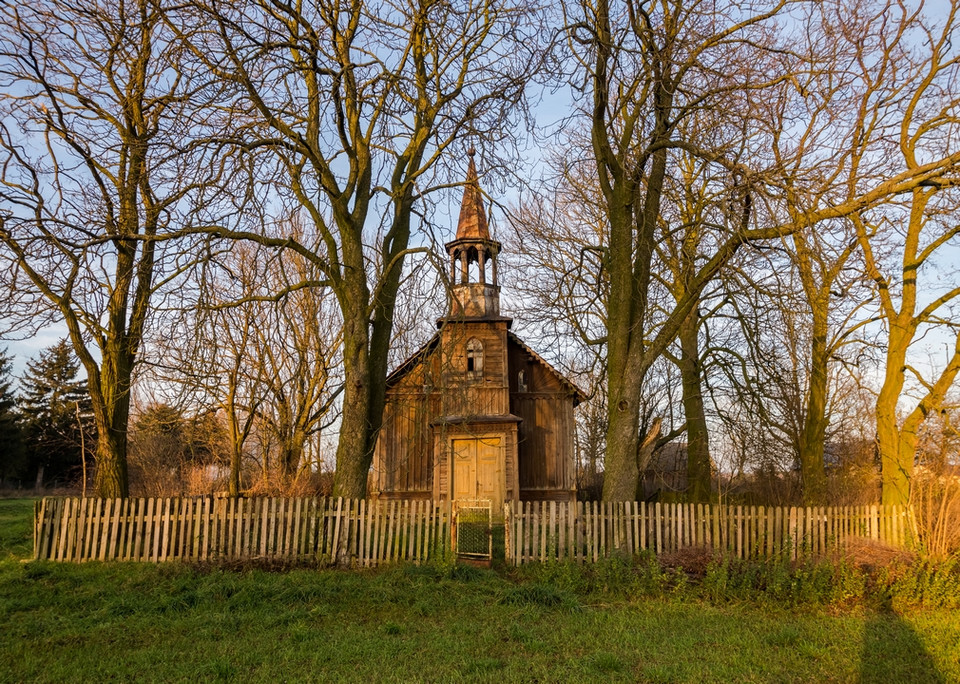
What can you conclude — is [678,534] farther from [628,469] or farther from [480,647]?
[480,647]

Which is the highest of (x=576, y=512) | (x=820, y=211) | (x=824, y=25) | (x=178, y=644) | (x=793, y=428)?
(x=824, y=25)

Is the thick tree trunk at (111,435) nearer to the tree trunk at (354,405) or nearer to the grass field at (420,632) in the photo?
the grass field at (420,632)

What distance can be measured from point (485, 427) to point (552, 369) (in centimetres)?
334

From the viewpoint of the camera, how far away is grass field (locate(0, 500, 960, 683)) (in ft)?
19.2

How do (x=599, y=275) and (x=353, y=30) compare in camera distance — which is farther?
(x=599, y=275)

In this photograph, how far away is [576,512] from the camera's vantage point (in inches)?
431

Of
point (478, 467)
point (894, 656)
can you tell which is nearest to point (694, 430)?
point (478, 467)

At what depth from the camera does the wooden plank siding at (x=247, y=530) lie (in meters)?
10.9

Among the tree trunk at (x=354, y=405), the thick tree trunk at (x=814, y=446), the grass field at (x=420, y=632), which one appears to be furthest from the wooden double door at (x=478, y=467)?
the grass field at (x=420, y=632)

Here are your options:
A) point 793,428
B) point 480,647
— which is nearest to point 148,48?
point 480,647

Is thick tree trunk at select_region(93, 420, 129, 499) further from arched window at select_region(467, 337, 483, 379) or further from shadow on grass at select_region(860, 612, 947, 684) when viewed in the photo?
shadow on grass at select_region(860, 612, 947, 684)

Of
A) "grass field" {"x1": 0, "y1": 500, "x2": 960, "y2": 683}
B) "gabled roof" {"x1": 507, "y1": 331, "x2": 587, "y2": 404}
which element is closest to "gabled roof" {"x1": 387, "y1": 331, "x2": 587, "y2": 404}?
"gabled roof" {"x1": 507, "y1": 331, "x2": 587, "y2": 404}

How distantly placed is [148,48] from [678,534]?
39.3ft

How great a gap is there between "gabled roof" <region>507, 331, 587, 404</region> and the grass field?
13408mm
